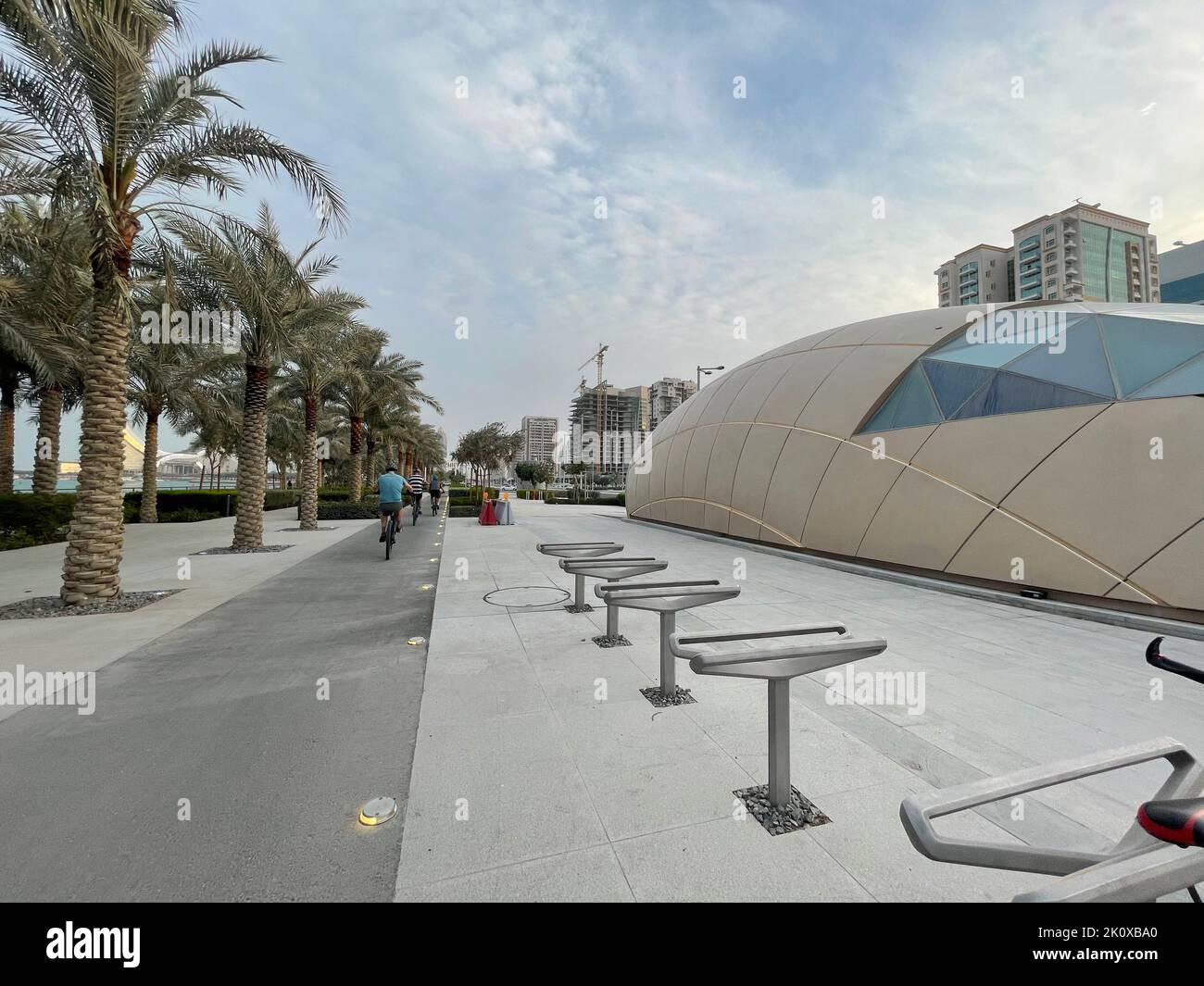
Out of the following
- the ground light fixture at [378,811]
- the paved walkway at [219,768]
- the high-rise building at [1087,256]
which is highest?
the high-rise building at [1087,256]

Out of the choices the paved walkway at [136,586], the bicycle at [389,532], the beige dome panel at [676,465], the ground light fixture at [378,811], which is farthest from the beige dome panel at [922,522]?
the paved walkway at [136,586]

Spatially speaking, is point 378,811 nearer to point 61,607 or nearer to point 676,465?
point 61,607

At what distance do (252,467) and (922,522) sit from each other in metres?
14.6

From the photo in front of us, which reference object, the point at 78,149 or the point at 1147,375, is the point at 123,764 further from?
the point at 1147,375

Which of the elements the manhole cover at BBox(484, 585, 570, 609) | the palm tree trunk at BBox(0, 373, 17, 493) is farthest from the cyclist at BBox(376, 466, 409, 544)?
the palm tree trunk at BBox(0, 373, 17, 493)

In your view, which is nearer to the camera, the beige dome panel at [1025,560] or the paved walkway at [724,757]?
the paved walkway at [724,757]

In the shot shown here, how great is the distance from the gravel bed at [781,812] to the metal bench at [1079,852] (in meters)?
1.04

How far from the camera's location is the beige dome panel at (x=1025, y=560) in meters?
6.64

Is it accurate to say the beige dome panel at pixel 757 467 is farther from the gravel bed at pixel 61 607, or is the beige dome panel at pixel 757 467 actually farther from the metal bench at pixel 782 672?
the gravel bed at pixel 61 607

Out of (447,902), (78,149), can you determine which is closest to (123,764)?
(447,902)

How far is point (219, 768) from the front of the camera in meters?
2.95

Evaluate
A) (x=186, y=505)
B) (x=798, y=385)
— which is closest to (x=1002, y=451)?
(x=798, y=385)

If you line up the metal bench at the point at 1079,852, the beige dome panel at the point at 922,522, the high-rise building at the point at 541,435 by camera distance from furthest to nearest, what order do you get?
the high-rise building at the point at 541,435 → the beige dome panel at the point at 922,522 → the metal bench at the point at 1079,852

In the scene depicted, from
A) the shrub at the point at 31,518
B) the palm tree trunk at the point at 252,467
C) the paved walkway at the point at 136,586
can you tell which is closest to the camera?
the paved walkway at the point at 136,586
